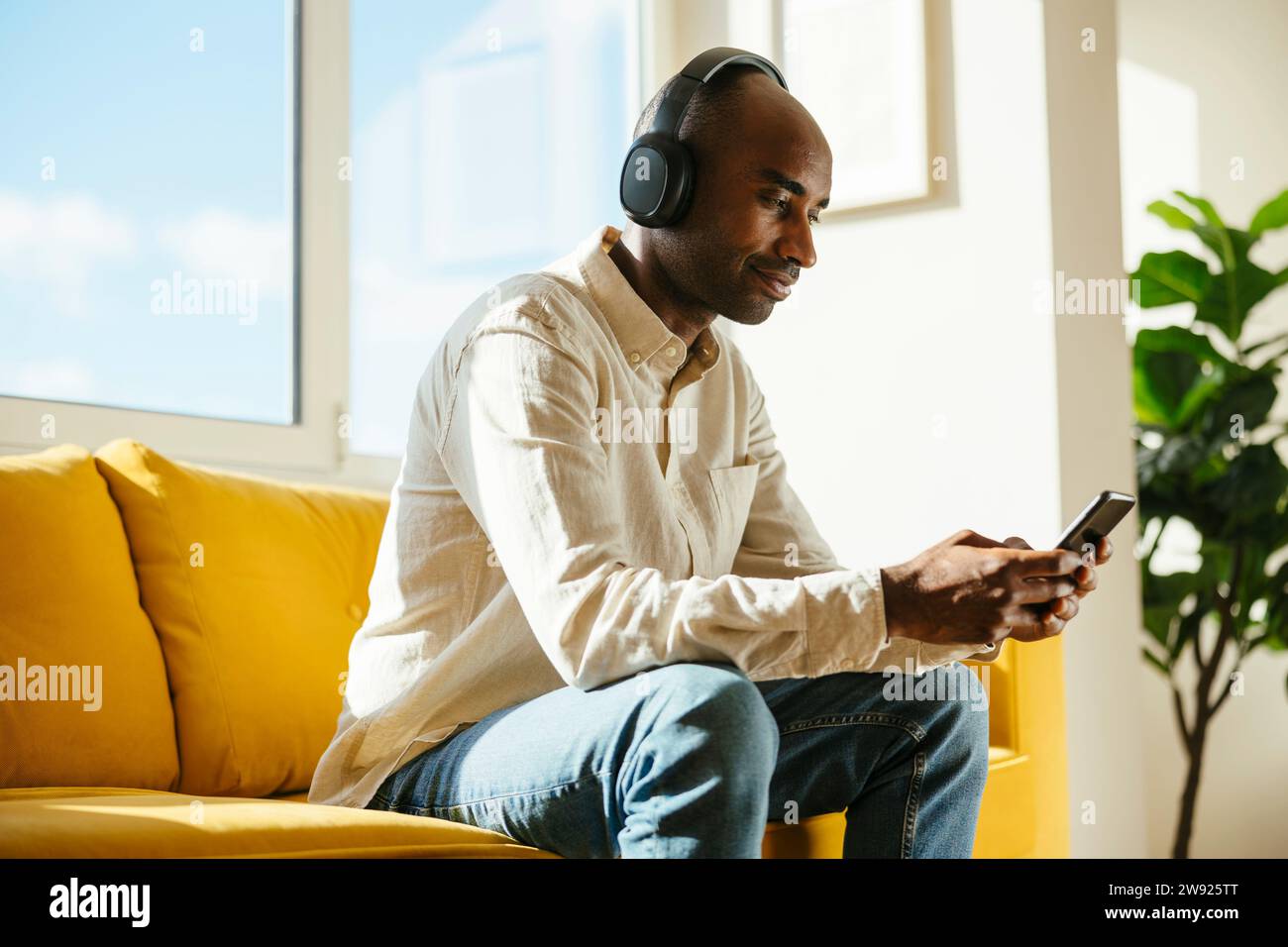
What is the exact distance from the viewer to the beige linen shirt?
112 centimetres

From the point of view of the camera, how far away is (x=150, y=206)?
2111 millimetres

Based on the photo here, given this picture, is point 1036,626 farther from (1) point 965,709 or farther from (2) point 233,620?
(2) point 233,620

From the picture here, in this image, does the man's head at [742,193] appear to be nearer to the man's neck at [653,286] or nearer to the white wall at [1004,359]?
the man's neck at [653,286]

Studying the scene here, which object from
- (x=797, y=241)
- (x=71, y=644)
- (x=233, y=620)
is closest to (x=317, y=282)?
(x=233, y=620)

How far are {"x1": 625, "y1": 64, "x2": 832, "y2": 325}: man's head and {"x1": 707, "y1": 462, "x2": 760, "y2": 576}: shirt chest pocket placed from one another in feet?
0.65

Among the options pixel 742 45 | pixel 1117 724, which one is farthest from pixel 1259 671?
pixel 742 45

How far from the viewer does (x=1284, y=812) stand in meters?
3.39

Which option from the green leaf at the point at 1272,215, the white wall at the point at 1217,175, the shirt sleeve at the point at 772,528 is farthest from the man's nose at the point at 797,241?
the white wall at the point at 1217,175

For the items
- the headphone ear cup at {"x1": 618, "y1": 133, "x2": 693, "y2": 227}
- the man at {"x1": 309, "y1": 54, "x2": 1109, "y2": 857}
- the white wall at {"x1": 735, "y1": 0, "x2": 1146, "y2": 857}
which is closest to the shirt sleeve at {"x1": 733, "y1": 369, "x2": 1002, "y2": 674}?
the man at {"x1": 309, "y1": 54, "x2": 1109, "y2": 857}

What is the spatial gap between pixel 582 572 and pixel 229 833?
36 cm

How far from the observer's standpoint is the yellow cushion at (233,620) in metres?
1.60

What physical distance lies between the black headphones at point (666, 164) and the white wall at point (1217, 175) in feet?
7.82
